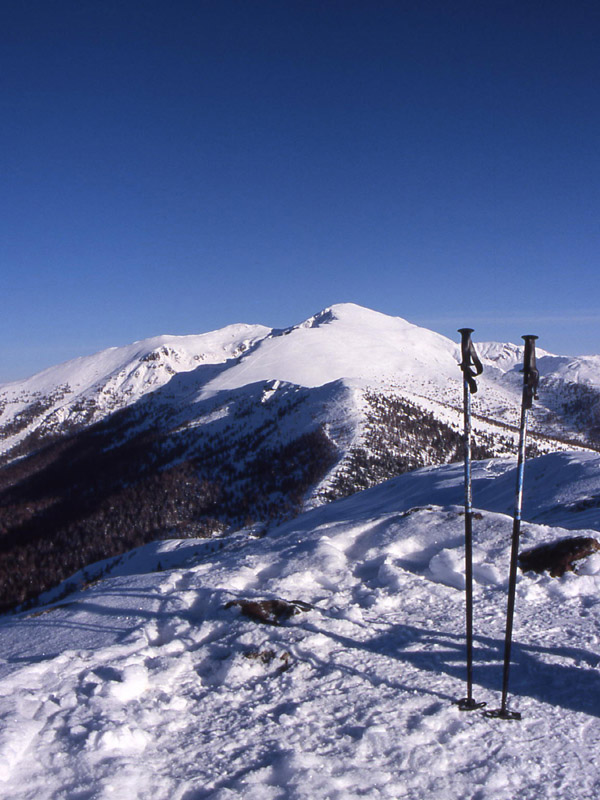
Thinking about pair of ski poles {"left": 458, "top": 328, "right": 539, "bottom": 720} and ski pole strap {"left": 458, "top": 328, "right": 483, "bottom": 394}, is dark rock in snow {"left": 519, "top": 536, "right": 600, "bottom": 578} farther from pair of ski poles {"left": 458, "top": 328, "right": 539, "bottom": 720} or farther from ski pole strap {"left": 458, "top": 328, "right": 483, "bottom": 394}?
ski pole strap {"left": 458, "top": 328, "right": 483, "bottom": 394}

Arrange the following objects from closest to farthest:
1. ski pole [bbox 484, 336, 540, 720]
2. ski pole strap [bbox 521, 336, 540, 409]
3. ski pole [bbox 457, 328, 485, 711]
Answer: ski pole [bbox 484, 336, 540, 720] < ski pole [bbox 457, 328, 485, 711] < ski pole strap [bbox 521, 336, 540, 409]

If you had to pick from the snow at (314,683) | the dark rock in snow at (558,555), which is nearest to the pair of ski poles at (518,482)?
the snow at (314,683)

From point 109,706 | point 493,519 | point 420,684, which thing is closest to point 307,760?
point 420,684

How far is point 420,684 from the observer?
823 cm

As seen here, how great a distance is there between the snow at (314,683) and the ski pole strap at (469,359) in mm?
4683

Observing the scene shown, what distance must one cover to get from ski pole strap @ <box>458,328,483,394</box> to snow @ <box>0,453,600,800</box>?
468cm

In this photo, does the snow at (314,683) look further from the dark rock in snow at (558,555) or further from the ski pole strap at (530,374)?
the ski pole strap at (530,374)

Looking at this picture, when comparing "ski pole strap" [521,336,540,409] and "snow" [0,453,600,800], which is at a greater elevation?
"ski pole strap" [521,336,540,409]

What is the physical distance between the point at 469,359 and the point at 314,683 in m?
5.66

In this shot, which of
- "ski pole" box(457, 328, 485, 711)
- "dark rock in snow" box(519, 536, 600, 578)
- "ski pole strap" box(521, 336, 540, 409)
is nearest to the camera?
"ski pole" box(457, 328, 485, 711)

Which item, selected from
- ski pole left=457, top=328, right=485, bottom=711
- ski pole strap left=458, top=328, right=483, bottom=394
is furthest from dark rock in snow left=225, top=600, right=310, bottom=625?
ski pole strap left=458, top=328, right=483, bottom=394

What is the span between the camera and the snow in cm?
627

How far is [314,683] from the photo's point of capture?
8.41 m

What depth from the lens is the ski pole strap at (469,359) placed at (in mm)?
7961
